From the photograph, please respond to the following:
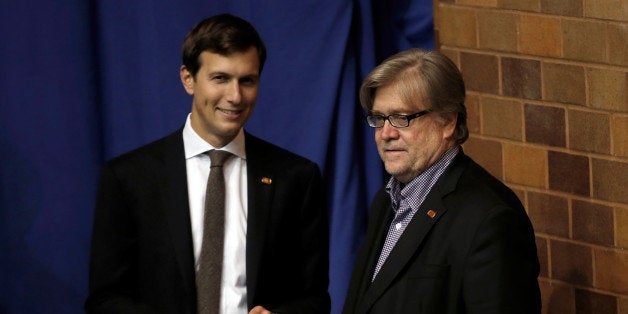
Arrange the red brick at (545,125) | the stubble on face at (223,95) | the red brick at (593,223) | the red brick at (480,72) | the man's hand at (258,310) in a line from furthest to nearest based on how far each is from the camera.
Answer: the red brick at (480,72), the red brick at (545,125), the red brick at (593,223), the stubble on face at (223,95), the man's hand at (258,310)

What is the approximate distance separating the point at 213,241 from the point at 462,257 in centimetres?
64

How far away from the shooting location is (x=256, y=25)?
12.4 ft

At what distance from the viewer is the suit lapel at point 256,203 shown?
265cm

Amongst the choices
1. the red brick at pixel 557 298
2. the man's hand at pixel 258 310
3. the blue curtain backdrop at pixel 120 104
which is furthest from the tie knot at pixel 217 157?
the blue curtain backdrop at pixel 120 104

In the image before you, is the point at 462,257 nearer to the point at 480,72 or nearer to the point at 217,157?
the point at 217,157

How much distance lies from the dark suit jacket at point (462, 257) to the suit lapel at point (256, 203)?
0.28 metres

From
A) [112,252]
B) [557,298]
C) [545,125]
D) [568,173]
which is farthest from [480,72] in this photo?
[112,252]

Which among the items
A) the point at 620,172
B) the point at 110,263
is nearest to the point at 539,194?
the point at 620,172

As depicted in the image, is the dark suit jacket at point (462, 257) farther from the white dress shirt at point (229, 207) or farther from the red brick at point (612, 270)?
the red brick at point (612, 270)

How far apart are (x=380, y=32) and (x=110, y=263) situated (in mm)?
1440

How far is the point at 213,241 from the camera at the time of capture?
8.72 ft

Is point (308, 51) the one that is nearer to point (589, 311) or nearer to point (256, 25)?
point (256, 25)

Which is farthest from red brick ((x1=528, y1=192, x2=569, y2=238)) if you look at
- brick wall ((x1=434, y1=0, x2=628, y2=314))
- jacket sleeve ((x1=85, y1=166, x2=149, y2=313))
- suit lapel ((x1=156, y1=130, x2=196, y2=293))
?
jacket sleeve ((x1=85, y1=166, x2=149, y2=313))

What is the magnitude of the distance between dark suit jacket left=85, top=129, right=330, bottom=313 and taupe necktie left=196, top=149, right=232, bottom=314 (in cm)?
2
